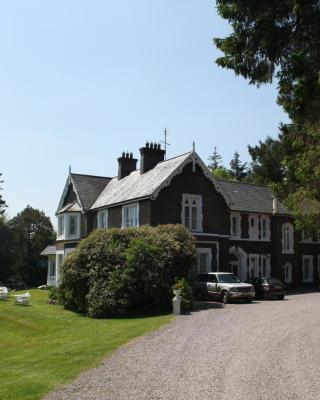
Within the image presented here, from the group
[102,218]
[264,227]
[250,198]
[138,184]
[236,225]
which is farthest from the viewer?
[250,198]

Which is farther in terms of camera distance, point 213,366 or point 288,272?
point 288,272

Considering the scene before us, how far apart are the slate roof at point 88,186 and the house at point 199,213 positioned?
0.08 meters

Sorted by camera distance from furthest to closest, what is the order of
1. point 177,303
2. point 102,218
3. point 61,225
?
1. point 61,225
2. point 102,218
3. point 177,303

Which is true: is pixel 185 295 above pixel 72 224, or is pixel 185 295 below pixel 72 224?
below

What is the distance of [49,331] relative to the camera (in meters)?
22.8

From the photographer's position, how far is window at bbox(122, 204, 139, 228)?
33.9 metres

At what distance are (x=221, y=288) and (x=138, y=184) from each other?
10828 mm

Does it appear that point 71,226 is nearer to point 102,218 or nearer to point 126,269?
point 102,218

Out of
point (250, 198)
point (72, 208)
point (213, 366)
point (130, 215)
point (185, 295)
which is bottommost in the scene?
point (213, 366)

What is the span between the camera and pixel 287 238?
140 ft

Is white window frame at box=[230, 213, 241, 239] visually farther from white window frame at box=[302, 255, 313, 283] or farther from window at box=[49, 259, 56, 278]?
window at box=[49, 259, 56, 278]

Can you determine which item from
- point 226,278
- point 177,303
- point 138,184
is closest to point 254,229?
point 138,184

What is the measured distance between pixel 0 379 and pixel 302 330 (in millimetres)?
9984

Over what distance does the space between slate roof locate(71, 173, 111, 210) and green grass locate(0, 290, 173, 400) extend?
11639 millimetres
